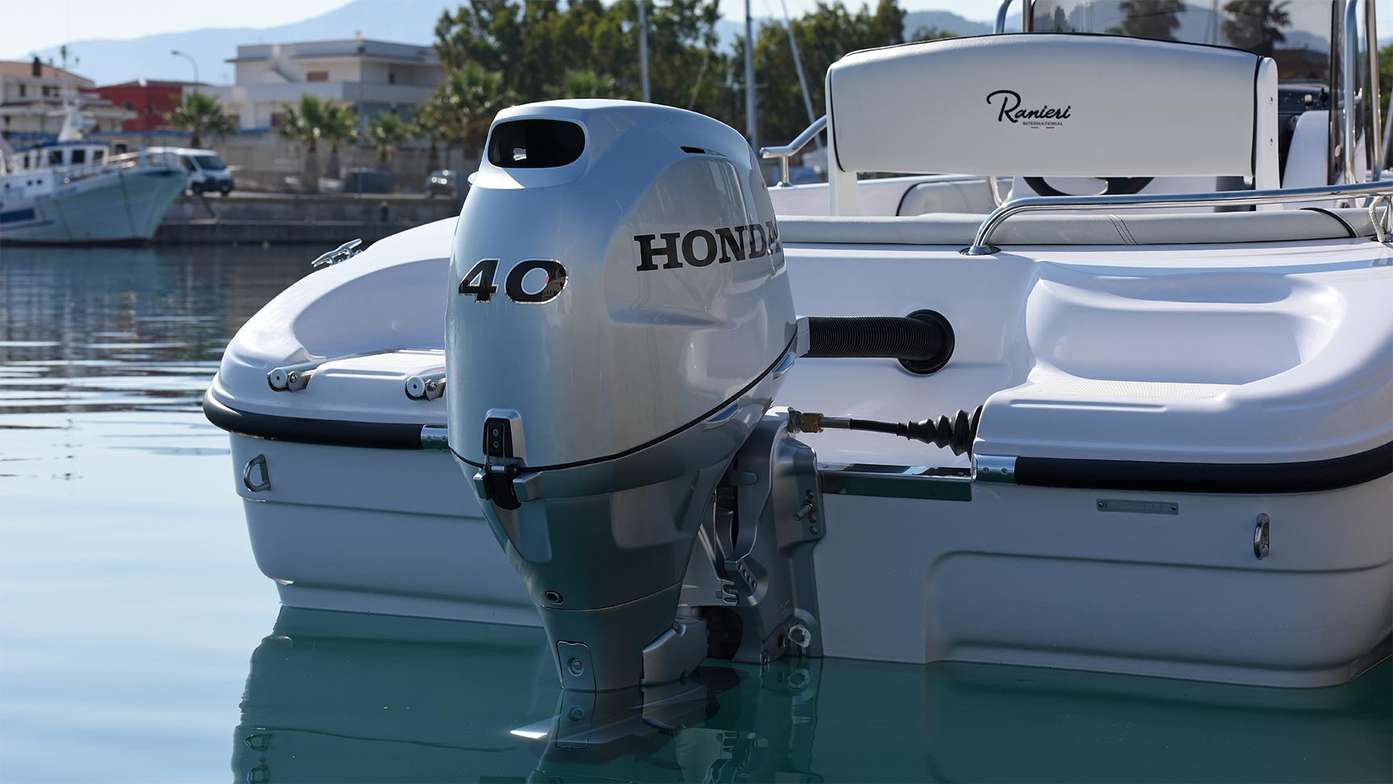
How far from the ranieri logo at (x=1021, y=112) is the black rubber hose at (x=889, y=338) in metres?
0.88

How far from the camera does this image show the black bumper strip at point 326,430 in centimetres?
332

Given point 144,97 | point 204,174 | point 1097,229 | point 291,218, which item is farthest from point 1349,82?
point 144,97

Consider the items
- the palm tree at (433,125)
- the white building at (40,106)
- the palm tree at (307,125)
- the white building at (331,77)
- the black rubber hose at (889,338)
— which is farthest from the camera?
the white building at (331,77)

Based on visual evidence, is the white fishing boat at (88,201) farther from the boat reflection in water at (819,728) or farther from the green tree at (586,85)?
the boat reflection in water at (819,728)

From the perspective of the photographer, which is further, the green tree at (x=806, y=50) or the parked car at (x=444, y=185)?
the green tree at (x=806, y=50)

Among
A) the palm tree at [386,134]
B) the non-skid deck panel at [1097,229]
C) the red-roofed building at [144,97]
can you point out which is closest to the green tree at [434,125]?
the palm tree at [386,134]

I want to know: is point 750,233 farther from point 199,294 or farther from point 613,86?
point 613,86

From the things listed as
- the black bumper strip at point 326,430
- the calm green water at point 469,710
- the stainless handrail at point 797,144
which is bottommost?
the calm green water at point 469,710

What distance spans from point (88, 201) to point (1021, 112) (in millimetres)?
30710

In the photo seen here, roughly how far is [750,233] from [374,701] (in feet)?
3.94

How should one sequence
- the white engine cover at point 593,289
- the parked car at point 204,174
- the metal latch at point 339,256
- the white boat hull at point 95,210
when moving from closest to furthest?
1. the white engine cover at point 593,289
2. the metal latch at point 339,256
3. the white boat hull at point 95,210
4. the parked car at point 204,174

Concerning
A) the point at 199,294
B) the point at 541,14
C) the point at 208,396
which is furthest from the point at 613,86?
the point at 208,396

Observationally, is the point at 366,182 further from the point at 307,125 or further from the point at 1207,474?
the point at 1207,474

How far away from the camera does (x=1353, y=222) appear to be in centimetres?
372
